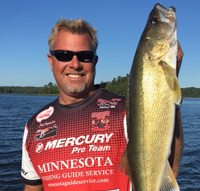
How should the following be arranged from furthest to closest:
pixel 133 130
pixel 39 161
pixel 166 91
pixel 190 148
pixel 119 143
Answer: pixel 190 148, pixel 39 161, pixel 119 143, pixel 133 130, pixel 166 91

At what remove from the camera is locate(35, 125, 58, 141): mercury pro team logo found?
10.3 ft

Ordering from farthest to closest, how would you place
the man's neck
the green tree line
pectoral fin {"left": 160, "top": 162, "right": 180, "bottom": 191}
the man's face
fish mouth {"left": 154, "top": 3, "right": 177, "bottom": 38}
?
the green tree line
the man's neck
the man's face
fish mouth {"left": 154, "top": 3, "right": 177, "bottom": 38}
pectoral fin {"left": 160, "top": 162, "right": 180, "bottom": 191}

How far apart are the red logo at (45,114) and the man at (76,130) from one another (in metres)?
0.02

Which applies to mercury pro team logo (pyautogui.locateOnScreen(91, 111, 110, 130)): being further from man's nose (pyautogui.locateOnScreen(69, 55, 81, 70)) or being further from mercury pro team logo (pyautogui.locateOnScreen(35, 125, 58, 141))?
man's nose (pyautogui.locateOnScreen(69, 55, 81, 70))

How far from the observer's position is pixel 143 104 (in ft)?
7.46

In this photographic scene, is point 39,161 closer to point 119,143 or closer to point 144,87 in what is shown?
point 119,143

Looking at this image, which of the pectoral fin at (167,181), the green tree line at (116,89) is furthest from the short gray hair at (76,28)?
the green tree line at (116,89)

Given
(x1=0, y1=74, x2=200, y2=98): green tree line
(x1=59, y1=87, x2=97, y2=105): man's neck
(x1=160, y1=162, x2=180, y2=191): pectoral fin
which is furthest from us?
(x1=0, y1=74, x2=200, y2=98): green tree line

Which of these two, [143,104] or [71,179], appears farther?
[71,179]

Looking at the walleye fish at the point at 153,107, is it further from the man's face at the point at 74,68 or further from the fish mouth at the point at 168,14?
the man's face at the point at 74,68

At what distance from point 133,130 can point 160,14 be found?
1.20 meters

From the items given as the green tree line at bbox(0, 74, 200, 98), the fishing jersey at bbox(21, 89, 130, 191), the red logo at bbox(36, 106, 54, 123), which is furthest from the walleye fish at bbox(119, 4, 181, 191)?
the green tree line at bbox(0, 74, 200, 98)

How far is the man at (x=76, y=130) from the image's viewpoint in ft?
9.30

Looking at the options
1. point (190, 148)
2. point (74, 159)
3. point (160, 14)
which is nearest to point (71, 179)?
point (74, 159)
